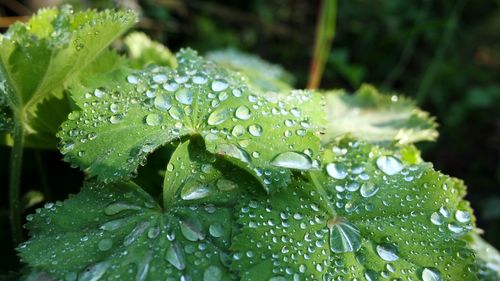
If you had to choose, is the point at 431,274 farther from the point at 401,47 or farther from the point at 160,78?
the point at 401,47

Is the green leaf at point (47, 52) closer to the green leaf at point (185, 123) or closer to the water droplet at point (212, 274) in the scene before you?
the green leaf at point (185, 123)

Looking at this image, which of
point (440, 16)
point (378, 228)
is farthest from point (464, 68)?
point (378, 228)

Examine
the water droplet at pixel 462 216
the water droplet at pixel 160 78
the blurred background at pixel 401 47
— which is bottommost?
the water droplet at pixel 462 216

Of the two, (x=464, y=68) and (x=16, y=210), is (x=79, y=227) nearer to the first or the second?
(x=16, y=210)

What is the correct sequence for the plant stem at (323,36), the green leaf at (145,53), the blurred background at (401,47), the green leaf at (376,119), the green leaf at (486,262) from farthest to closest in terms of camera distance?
the blurred background at (401,47)
the plant stem at (323,36)
the green leaf at (145,53)
the green leaf at (376,119)
the green leaf at (486,262)

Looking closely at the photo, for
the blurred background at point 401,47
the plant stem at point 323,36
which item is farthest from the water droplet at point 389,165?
the blurred background at point 401,47

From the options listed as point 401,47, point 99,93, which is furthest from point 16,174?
point 401,47
